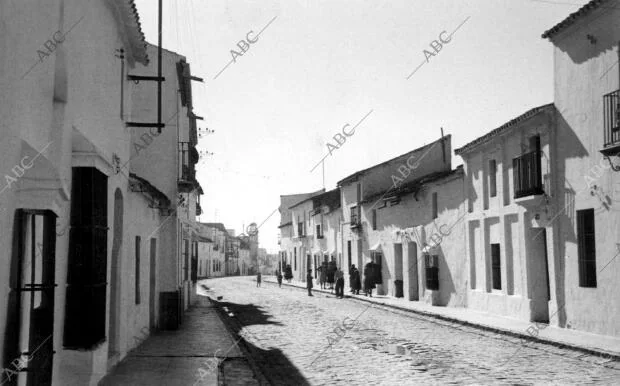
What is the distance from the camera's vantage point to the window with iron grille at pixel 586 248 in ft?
51.1

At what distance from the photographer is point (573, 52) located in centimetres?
1622

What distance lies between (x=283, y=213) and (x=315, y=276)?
72.1 ft

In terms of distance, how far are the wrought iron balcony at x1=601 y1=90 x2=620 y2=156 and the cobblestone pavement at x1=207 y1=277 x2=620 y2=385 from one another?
4.20 meters

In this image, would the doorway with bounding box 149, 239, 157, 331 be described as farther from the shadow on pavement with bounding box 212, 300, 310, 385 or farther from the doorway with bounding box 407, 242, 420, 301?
the doorway with bounding box 407, 242, 420, 301

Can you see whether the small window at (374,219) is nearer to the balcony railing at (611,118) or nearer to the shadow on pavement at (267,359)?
the shadow on pavement at (267,359)

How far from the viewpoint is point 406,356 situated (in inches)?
484

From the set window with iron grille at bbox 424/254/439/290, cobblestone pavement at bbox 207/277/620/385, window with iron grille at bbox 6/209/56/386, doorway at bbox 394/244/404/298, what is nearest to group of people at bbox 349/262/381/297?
doorway at bbox 394/244/404/298

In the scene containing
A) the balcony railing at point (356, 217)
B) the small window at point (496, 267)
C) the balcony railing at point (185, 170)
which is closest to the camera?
the balcony railing at point (185, 170)

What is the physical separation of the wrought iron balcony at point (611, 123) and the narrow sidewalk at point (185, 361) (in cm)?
842

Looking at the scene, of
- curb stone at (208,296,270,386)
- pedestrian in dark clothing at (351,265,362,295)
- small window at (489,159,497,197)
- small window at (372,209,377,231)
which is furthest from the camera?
small window at (372,209,377,231)

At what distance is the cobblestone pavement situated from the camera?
397 inches

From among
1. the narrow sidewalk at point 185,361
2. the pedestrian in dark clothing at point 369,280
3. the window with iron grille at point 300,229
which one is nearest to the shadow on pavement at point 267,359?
the narrow sidewalk at point 185,361

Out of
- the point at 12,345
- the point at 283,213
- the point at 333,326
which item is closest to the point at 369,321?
the point at 333,326

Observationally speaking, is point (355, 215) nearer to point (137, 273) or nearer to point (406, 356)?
point (137, 273)
